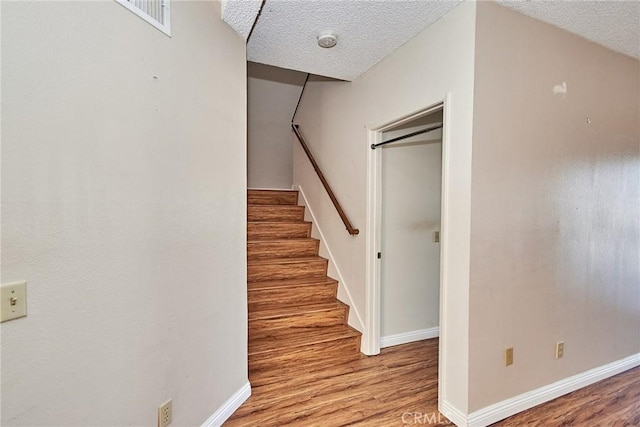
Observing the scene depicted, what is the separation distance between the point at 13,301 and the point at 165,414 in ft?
2.81

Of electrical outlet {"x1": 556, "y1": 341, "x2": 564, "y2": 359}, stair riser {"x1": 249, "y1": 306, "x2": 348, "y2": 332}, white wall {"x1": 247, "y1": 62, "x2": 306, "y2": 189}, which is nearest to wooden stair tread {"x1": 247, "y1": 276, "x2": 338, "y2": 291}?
stair riser {"x1": 249, "y1": 306, "x2": 348, "y2": 332}

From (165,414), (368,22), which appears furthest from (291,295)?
(368,22)

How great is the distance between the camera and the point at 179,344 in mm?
1525

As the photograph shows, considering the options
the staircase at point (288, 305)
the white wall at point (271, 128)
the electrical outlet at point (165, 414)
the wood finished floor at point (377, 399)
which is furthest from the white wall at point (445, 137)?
the electrical outlet at point (165, 414)

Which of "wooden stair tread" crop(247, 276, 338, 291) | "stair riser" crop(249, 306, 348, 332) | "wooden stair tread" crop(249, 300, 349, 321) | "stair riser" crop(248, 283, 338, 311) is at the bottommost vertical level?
"stair riser" crop(249, 306, 348, 332)

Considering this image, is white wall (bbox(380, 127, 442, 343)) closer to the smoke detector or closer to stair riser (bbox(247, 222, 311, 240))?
the smoke detector

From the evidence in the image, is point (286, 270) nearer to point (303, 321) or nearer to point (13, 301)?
point (303, 321)

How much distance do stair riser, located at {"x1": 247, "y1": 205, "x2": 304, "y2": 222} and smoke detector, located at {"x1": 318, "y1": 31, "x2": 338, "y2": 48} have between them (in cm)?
192

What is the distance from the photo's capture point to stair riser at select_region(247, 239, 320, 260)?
3137mm

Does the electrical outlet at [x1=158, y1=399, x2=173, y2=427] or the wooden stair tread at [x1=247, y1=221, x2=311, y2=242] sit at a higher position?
the wooden stair tread at [x1=247, y1=221, x2=311, y2=242]

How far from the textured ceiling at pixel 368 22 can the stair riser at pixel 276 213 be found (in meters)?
1.66

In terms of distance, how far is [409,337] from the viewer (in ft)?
9.84

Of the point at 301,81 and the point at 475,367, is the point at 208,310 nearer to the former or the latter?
the point at 475,367

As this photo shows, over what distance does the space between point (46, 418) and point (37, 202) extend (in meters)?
0.70
